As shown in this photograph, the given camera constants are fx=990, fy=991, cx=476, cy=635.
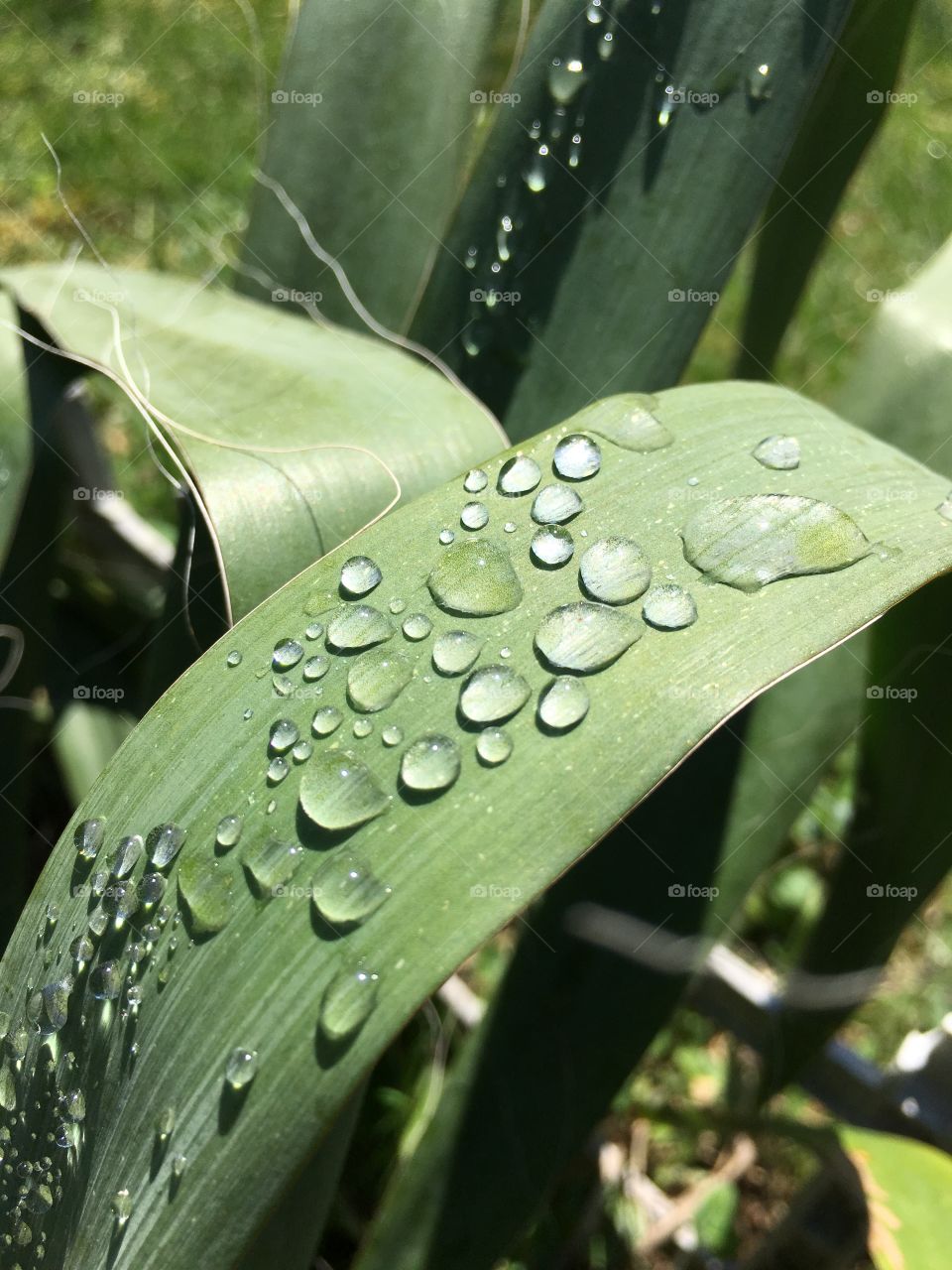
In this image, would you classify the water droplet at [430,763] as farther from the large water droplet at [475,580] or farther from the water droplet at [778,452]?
the water droplet at [778,452]

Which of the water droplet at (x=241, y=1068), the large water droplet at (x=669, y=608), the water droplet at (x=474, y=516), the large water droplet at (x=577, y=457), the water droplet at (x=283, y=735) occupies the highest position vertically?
the large water droplet at (x=577, y=457)

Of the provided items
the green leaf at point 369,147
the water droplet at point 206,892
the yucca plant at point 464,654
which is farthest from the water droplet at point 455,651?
the green leaf at point 369,147

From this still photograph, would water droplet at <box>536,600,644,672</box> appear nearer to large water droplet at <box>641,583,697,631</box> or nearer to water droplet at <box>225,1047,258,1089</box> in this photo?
large water droplet at <box>641,583,697,631</box>

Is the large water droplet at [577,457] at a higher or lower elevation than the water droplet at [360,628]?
higher

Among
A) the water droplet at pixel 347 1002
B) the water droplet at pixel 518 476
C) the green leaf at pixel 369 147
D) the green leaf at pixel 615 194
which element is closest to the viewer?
the water droplet at pixel 347 1002

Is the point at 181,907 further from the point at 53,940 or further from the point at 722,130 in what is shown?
the point at 722,130

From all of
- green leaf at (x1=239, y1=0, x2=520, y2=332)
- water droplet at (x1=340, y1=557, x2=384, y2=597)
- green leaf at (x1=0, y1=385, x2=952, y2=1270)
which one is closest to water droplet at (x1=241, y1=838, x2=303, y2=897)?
green leaf at (x1=0, y1=385, x2=952, y2=1270)

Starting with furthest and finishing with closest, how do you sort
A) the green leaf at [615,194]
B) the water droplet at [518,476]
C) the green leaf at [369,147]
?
the green leaf at [369,147], the green leaf at [615,194], the water droplet at [518,476]
